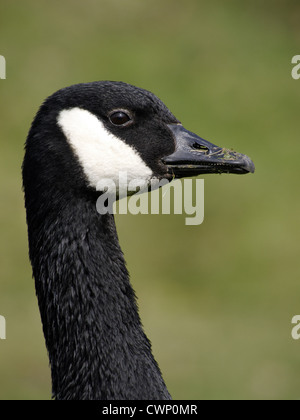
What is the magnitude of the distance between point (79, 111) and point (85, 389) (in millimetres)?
952

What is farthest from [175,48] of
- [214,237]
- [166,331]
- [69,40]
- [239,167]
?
[239,167]

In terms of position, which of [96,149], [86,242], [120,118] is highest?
[120,118]

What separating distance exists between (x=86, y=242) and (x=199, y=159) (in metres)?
0.50

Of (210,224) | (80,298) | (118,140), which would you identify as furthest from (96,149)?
(210,224)

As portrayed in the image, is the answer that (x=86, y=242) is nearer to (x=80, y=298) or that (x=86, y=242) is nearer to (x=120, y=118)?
(x=80, y=298)

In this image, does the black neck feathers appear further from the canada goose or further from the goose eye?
the goose eye

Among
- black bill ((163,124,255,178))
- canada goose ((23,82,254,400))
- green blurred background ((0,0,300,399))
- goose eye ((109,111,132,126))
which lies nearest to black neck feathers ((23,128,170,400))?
canada goose ((23,82,254,400))

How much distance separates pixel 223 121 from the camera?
11.0 meters

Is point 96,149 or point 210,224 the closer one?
point 96,149

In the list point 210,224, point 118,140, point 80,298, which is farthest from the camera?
point 210,224

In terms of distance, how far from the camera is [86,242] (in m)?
3.03

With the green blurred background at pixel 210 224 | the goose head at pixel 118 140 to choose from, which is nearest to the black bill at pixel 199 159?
the goose head at pixel 118 140

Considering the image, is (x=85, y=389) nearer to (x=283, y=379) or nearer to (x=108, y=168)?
(x=108, y=168)

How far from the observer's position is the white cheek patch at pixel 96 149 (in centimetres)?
300
